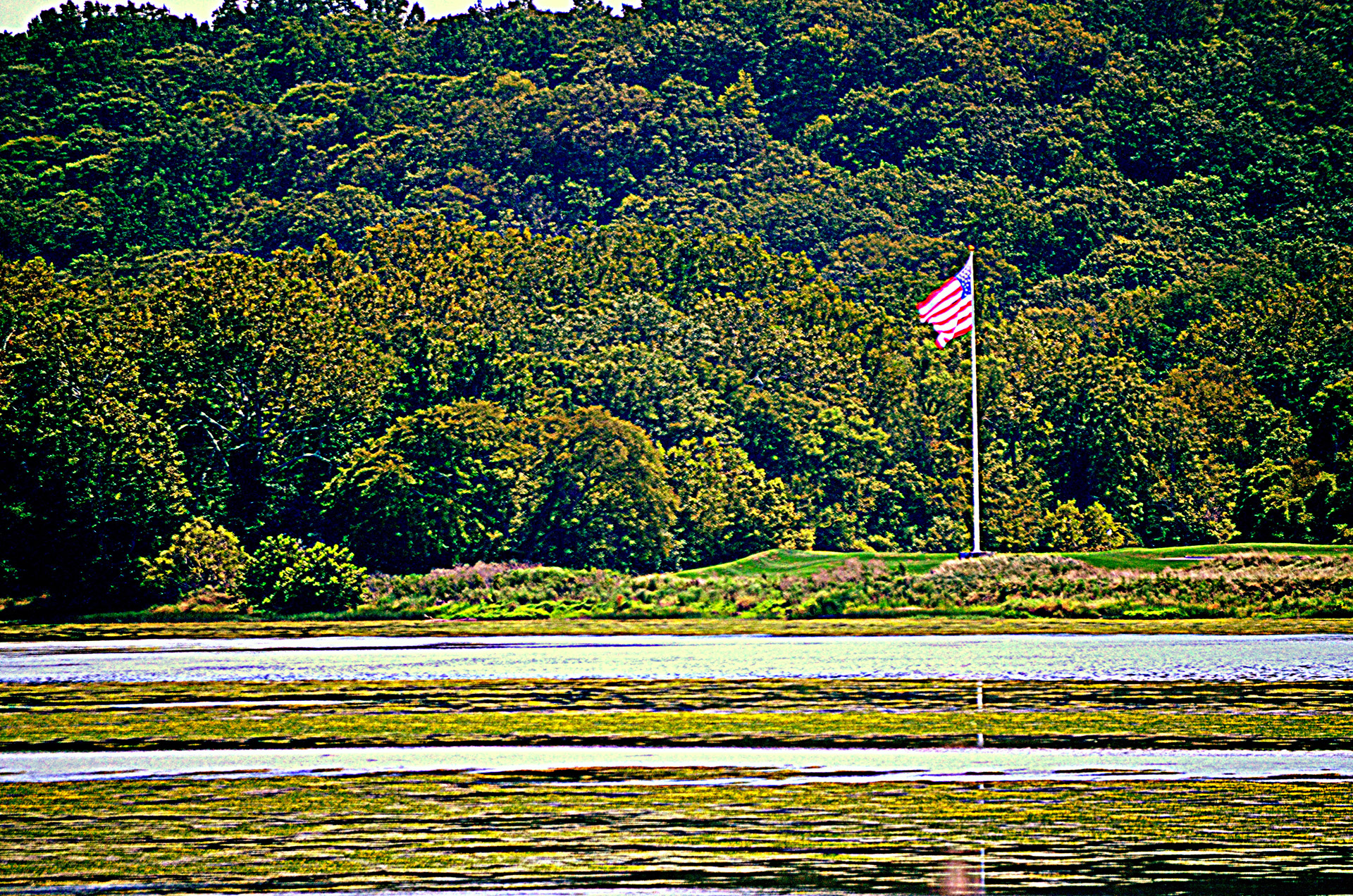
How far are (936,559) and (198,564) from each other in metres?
26.9

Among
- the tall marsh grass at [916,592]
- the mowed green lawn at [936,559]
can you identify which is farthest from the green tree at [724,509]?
the tall marsh grass at [916,592]

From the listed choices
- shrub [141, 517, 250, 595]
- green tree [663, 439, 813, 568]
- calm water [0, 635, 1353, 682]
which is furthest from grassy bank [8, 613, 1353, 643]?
green tree [663, 439, 813, 568]

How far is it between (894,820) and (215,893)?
20.1ft

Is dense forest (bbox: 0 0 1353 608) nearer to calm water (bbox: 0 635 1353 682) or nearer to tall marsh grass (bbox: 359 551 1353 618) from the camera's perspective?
tall marsh grass (bbox: 359 551 1353 618)

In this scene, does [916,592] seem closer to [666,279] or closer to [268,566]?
[268,566]

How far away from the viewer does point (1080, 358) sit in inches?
3617

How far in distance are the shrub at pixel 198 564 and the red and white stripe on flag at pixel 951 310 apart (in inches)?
1138

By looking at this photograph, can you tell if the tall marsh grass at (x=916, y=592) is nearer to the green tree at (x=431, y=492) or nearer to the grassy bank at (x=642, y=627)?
the grassy bank at (x=642, y=627)

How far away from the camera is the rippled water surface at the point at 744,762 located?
809 inches

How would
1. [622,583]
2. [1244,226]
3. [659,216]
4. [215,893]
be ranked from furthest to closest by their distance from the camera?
1. [659,216]
2. [1244,226]
3. [622,583]
4. [215,893]

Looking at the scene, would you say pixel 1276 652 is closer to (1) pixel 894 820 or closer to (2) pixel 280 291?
(1) pixel 894 820

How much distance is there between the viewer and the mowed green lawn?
66.1 meters

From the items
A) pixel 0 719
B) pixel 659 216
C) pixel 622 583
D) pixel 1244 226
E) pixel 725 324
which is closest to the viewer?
pixel 0 719

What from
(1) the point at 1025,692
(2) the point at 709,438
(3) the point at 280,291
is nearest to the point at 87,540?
(3) the point at 280,291
